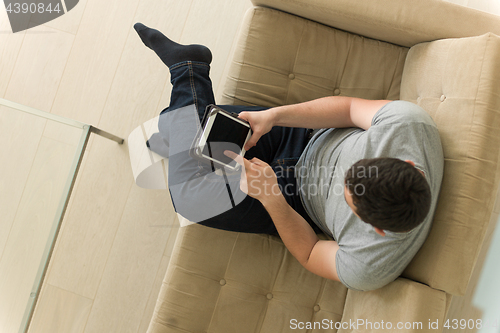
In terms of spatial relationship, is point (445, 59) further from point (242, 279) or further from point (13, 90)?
point (13, 90)

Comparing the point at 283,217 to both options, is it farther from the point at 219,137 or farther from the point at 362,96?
the point at 362,96

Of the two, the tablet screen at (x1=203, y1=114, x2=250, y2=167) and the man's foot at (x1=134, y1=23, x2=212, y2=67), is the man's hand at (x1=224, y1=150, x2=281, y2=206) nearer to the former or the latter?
the tablet screen at (x1=203, y1=114, x2=250, y2=167)

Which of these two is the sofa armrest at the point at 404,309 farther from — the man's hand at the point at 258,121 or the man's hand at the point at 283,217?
the man's hand at the point at 258,121

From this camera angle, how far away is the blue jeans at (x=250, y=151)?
1.02 metres

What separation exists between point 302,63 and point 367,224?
603 millimetres

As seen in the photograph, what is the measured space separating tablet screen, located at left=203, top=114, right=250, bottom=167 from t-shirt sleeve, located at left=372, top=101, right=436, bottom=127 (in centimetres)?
38

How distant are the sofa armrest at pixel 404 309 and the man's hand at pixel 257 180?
401 mm

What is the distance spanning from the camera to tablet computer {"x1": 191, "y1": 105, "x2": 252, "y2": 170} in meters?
0.95

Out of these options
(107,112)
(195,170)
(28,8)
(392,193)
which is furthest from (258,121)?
(28,8)

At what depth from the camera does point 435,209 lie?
875 millimetres

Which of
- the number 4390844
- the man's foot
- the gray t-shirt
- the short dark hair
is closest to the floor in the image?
the number 4390844

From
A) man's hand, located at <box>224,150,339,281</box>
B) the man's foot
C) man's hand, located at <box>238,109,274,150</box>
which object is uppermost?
the man's foot

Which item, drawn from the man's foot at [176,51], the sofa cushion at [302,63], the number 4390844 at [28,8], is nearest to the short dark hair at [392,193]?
the sofa cushion at [302,63]

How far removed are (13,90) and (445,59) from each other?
5.88 feet
